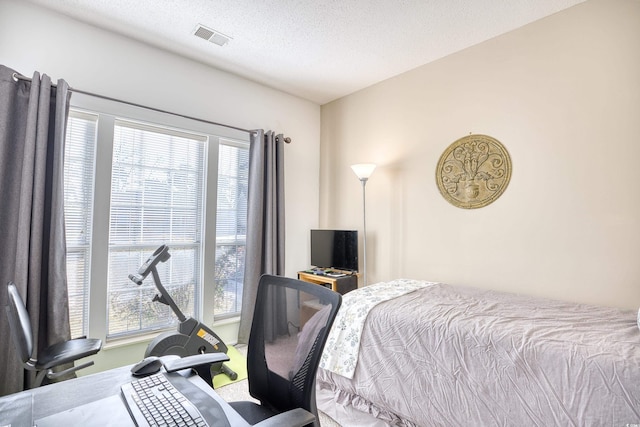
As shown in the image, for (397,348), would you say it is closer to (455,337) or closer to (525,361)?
(455,337)

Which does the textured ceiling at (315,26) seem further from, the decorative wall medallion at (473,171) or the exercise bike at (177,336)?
the exercise bike at (177,336)

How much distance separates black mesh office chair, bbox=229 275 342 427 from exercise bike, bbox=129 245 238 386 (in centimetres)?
129

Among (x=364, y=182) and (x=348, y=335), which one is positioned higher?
(x=364, y=182)

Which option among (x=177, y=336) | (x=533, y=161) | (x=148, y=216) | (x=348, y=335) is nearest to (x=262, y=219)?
(x=148, y=216)

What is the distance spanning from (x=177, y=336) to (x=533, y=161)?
305 centimetres

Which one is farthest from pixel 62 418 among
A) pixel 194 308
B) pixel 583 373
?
pixel 194 308

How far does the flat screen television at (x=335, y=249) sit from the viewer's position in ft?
10.8

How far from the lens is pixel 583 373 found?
1282 mm

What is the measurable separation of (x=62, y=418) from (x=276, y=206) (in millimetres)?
2597

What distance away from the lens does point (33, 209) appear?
6.84 ft

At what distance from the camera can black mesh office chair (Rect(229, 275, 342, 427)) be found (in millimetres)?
Answer: 1138

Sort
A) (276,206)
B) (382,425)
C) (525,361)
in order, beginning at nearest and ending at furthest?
(525,361) < (382,425) < (276,206)

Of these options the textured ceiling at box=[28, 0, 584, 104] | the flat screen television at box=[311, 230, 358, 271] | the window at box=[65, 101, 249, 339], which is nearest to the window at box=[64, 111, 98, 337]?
the window at box=[65, 101, 249, 339]

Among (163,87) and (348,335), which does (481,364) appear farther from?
(163,87)
